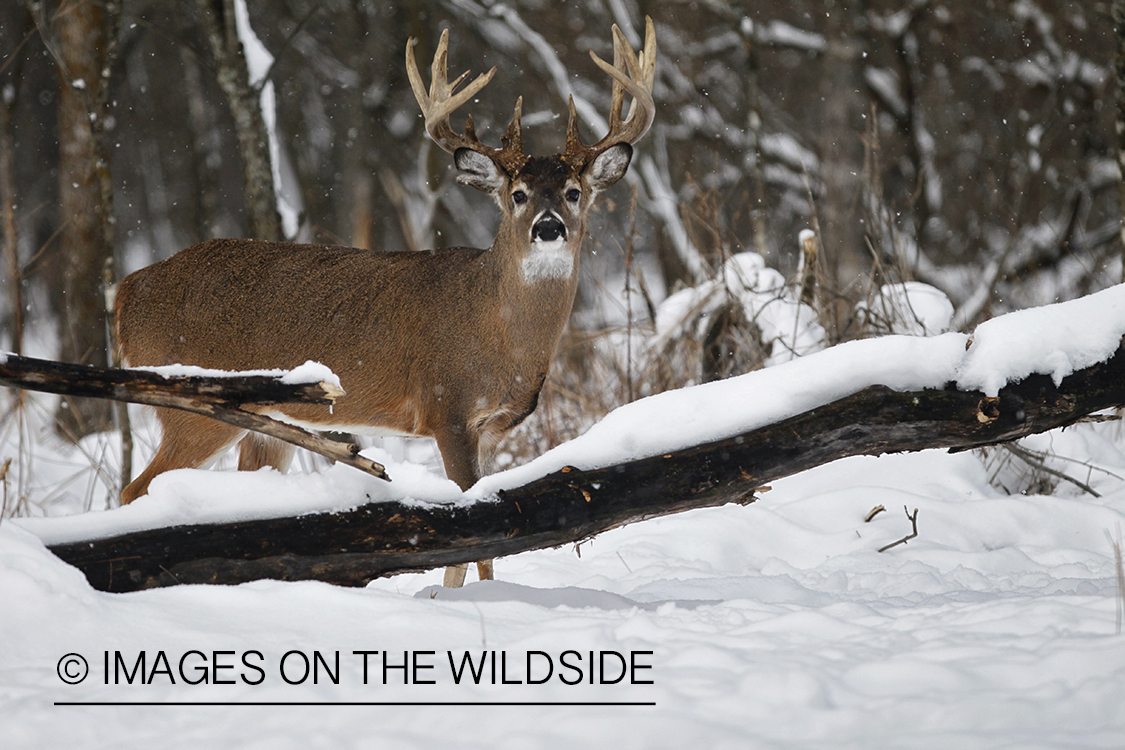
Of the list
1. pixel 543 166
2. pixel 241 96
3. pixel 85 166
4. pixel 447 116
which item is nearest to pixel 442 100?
pixel 447 116

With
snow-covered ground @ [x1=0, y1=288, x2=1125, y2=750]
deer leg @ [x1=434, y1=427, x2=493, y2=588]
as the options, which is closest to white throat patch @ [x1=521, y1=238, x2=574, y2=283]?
deer leg @ [x1=434, y1=427, x2=493, y2=588]

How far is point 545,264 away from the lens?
4871mm

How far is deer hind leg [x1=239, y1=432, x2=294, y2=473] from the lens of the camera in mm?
5328

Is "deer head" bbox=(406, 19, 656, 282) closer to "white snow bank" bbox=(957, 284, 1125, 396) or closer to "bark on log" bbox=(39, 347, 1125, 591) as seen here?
"bark on log" bbox=(39, 347, 1125, 591)

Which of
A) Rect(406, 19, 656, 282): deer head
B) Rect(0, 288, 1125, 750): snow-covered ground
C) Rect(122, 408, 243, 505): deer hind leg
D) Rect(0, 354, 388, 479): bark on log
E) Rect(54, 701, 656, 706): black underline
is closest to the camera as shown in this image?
Rect(0, 288, 1125, 750): snow-covered ground

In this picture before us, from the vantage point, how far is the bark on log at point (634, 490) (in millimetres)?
3184

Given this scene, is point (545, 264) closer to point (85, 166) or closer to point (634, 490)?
point (634, 490)

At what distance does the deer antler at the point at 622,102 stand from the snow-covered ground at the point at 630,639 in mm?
1882

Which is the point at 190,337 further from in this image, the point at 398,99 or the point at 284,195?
the point at 398,99

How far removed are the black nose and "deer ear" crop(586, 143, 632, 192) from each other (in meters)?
0.55

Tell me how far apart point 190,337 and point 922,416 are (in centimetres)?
335

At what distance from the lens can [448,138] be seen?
16.9 feet
